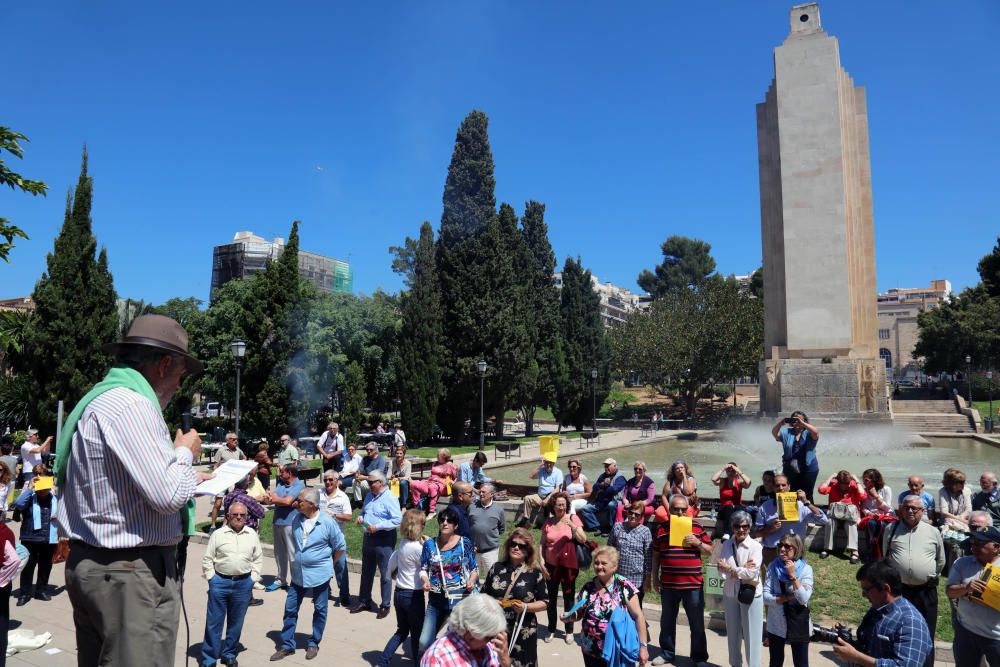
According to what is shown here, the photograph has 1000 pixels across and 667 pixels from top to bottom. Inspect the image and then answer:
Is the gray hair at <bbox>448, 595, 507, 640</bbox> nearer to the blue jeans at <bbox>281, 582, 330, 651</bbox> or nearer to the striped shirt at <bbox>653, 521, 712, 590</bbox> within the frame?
the striped shirt at <bbox>653, 521, 712, 590</bbox>

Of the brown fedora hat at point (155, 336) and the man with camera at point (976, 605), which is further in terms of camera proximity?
the man with camera at point (976, 605)

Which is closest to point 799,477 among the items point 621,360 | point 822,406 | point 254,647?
point 254,647

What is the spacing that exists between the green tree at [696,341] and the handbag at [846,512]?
38.8 metres

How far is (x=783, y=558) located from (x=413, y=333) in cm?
2713

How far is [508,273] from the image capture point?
33.8 meters

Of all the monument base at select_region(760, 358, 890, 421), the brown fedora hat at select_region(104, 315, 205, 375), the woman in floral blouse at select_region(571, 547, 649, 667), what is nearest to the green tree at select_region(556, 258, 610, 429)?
the monument base at select_region(760, 358, 890, 421)

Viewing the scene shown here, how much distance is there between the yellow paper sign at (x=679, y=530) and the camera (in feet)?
20.7

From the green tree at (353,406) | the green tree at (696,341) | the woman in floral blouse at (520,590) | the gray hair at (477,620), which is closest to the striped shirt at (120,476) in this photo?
the gray hair at (477,620)

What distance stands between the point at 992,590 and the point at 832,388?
71.2ft

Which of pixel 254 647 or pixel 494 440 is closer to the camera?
pixel 254 647

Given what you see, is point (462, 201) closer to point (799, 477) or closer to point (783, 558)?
point (799, 477)

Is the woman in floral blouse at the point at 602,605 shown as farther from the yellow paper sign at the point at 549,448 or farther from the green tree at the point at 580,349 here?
the green tree at the point at 580,349

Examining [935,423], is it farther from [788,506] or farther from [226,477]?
[226,477]

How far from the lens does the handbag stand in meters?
9.27
